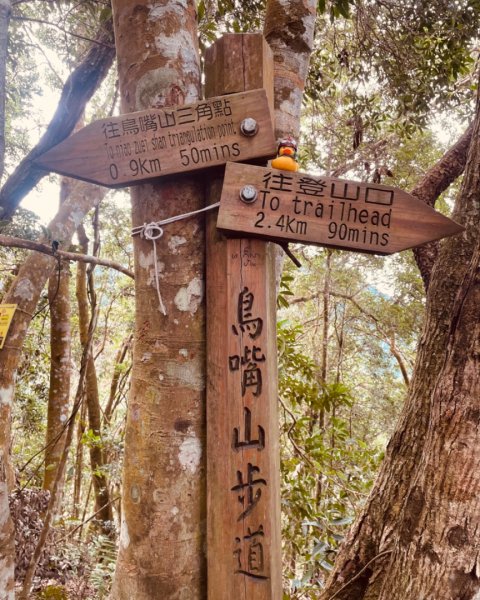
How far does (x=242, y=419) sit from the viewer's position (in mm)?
1213

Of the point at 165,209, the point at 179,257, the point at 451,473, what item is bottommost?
the point at 451,473

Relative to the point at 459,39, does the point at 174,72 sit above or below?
below

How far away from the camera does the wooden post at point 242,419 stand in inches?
46.1

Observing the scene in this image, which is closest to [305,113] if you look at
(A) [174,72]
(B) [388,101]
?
(B) [388,101]

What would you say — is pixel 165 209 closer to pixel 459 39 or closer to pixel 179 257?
pixel 179 257

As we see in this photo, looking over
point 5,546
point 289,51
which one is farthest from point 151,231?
point 5,546

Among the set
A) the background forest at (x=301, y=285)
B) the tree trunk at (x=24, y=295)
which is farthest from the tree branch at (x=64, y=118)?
the tree trunk at (x=24, y=295)

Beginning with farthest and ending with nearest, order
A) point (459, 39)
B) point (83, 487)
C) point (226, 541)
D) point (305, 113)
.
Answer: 1. point (83, 487)
2. point (305, 113)
3. point (459, 39)
4. point (226, 541)

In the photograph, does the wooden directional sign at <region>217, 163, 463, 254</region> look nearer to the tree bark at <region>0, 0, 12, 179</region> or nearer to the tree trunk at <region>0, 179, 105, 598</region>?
the tree bark at <region>0, 0, 12, 179</region>

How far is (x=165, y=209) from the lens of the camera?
1349 mm

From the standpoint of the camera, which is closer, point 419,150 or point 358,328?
point 419,150

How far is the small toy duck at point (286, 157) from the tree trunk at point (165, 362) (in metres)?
0.25

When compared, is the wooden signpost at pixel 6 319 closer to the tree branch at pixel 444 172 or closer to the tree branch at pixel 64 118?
the tree branch at pixel 64 118

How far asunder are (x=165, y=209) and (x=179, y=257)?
15 centimetres
